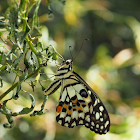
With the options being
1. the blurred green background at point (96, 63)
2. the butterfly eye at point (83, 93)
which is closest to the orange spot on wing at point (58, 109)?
the butterfly eye at point (83, 93)

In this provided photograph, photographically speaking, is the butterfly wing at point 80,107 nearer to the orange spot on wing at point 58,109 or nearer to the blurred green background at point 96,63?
→ the orange spot on wing at point 58,109

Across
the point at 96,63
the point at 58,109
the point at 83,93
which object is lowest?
the point at 58,109

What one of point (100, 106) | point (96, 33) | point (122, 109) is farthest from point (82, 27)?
point (100, 106)

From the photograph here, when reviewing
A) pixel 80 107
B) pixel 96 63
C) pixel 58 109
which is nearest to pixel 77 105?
pixel 80 107

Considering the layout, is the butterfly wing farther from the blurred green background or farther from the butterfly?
the blurred green background

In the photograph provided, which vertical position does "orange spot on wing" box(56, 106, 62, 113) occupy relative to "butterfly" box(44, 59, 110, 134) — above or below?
below

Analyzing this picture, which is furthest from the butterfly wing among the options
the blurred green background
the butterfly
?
the blurred green background

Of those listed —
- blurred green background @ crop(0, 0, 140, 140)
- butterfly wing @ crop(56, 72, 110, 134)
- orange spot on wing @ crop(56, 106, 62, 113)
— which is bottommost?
orange spot on wing @ crop(56, 106, 62, 113)

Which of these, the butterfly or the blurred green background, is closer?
the butterfly

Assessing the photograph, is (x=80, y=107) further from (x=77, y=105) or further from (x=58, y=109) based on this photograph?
(x=58, y=109)
